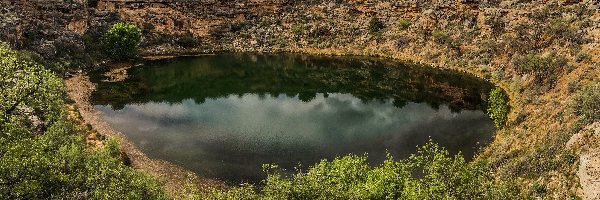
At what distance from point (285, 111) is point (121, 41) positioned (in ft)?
149

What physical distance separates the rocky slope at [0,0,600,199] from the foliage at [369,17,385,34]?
0.21 meters

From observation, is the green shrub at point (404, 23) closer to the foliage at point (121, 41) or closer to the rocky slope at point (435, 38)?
the rocky slope at point (435, 38)

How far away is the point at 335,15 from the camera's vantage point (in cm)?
9969

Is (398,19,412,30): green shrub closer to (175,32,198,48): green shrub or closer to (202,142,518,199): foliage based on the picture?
(175,32,198,48): green shrub

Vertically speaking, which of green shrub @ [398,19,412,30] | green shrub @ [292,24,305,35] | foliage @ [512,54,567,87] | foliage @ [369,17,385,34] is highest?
foliage @ [512,54,567,87]

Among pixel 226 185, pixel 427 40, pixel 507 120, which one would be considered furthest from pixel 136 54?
pixel 507 120

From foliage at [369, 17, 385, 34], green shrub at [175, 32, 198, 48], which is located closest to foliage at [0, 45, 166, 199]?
foliage at [369, 17, 385, 34]

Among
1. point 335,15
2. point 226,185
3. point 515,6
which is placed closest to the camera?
point 226,185

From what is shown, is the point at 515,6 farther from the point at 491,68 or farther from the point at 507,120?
the point at 507,120

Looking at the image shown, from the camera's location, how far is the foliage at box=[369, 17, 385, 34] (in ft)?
304

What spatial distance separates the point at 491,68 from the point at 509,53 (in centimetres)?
336

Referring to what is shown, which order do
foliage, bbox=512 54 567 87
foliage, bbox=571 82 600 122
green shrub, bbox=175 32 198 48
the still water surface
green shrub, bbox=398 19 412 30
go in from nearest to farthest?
foliage, bbox=571 82 600 122 → the still water surface → foliage, bbox=512 54 567 87 → green shrub, bbox=398 19 412 30 → green shrub, bbox=175 32 198 48

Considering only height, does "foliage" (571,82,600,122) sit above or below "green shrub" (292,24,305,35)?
above

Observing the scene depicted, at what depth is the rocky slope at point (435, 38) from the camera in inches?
1294
